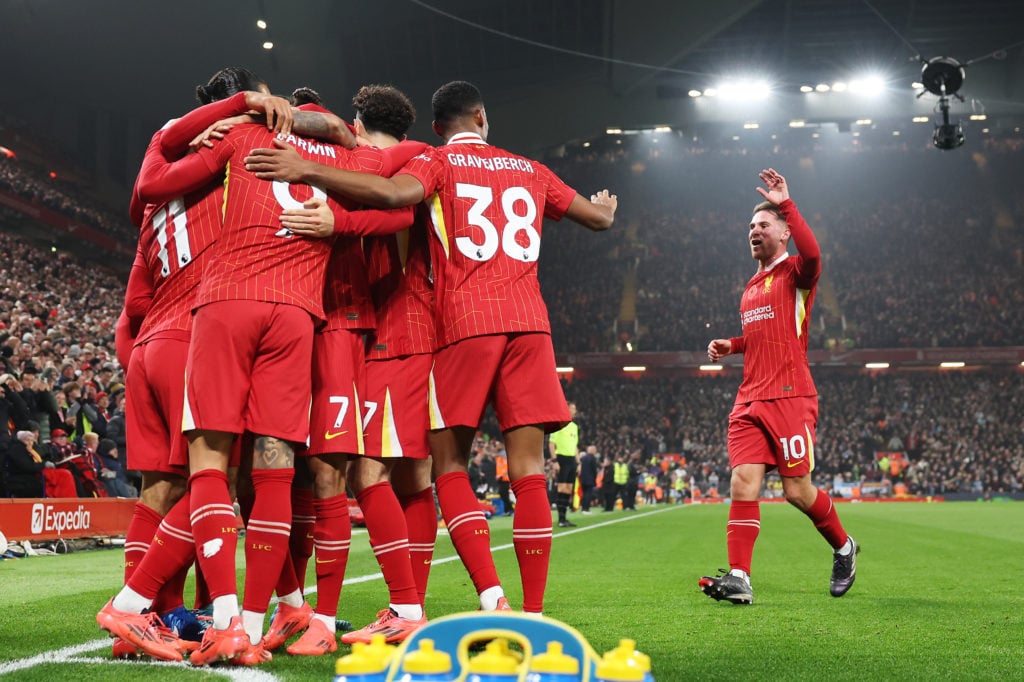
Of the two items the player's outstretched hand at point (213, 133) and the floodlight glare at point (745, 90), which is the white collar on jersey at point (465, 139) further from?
the floodlight glare at point (745, 90)

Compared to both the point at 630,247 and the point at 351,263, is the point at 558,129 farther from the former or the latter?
the point at 351,263

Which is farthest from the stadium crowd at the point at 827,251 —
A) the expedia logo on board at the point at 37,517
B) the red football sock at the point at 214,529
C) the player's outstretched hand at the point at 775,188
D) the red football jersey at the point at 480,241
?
the red football sock at the point at 214,529

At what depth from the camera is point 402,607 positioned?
362cm

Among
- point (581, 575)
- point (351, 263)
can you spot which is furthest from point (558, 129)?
point (351, 263)

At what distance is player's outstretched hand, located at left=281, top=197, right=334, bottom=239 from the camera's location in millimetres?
3438

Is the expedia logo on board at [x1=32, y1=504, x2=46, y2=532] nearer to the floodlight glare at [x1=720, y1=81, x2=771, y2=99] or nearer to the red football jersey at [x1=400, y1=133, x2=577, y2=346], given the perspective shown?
the red football jersey at [x1=400, y1=133, x2=577, y2=346]

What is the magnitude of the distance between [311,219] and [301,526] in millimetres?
1476

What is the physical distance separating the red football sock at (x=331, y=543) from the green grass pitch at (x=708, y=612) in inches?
9.8

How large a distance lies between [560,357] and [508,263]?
3434cm

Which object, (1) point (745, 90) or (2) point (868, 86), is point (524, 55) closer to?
(1) point (745, 90)

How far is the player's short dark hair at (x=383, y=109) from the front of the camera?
4180 mm

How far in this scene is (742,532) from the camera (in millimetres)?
5258

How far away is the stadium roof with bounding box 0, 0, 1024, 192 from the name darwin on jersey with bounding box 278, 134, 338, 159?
18.1m

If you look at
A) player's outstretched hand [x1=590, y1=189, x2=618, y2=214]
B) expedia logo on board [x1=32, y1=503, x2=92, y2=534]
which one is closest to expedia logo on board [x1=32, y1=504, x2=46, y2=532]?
expedia logo on board [x1=32, y1=503, x2=92, y2=534]
